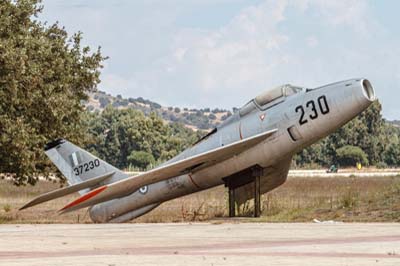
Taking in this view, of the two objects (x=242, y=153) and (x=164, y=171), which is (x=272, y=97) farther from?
(x=164, y=171)

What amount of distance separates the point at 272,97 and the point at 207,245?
439 inches

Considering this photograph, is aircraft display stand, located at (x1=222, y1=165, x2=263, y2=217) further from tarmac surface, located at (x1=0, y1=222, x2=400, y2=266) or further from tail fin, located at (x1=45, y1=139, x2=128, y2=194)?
tarmac surface, located at (x1=0, y1=222, x2=400, y2=266)

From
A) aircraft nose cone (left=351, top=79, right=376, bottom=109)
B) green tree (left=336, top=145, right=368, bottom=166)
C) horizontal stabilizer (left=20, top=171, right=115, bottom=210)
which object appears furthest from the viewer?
green tree (left=336, top=145, right=368, bottom=166)

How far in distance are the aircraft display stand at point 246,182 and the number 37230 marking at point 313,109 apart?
2.18m

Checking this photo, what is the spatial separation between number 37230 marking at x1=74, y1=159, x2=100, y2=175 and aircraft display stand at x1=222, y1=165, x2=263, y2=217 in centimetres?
436

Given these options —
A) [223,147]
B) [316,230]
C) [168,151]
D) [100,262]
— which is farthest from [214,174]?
[168,151]

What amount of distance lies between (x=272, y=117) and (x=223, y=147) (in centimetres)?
145

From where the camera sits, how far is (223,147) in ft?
84.0

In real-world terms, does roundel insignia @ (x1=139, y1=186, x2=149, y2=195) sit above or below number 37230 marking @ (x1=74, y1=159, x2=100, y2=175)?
below

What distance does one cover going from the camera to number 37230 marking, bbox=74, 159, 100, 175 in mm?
29547

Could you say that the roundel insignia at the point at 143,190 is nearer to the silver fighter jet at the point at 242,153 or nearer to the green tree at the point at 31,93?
the silver fighter jet at the point at 242,153

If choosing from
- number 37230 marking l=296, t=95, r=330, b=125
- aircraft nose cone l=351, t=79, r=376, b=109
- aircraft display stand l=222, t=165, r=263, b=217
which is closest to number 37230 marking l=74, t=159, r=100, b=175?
aircraft display stand l=222, t=165, r=263, b=217

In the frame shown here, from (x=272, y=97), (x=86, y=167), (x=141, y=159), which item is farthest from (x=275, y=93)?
(x=141, y=159)

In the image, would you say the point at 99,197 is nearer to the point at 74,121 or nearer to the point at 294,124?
the point at 294,124
